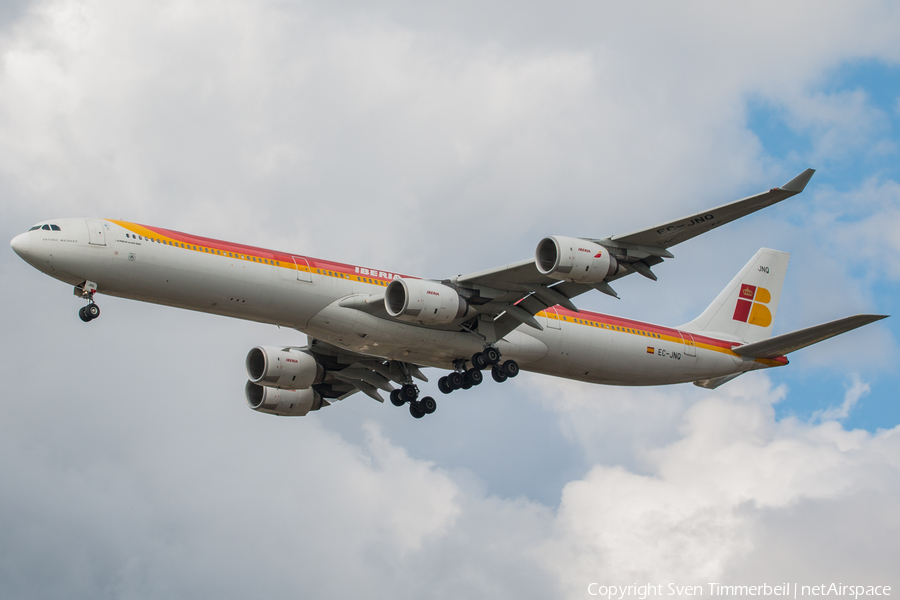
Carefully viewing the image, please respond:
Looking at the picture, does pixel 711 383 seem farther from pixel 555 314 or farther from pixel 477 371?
pixel 477 371

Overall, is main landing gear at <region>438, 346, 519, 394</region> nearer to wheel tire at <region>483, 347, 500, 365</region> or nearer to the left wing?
wheel tire at <region>483, 347, 500, 365</region>

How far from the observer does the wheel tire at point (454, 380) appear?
3938 cm


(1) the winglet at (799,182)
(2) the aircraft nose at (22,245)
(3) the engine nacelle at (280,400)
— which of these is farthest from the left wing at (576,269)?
(2) the aircraft nose at (22,245)

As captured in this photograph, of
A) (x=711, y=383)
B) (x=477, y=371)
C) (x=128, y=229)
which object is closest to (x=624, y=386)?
(x=711, y=383)

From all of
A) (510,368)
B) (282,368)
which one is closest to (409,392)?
(282,368)

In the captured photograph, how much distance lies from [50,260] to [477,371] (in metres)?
16.5

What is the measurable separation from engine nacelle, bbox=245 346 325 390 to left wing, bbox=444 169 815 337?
9.10m

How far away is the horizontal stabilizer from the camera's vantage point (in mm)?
36281

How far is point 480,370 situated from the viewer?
39.0 m

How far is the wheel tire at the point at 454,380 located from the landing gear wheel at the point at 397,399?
15.0 feet

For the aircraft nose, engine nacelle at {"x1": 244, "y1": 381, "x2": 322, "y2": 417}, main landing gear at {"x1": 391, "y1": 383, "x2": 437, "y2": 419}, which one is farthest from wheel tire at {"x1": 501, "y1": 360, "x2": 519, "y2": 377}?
the aircraft nose

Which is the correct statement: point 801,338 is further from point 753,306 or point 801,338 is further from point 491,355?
point 491,355

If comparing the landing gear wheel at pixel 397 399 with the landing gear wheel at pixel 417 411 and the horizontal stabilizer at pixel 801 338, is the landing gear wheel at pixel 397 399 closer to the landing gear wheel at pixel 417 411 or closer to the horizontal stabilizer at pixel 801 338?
the landing gear wheel at pixel 417 411

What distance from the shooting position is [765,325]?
162ft
